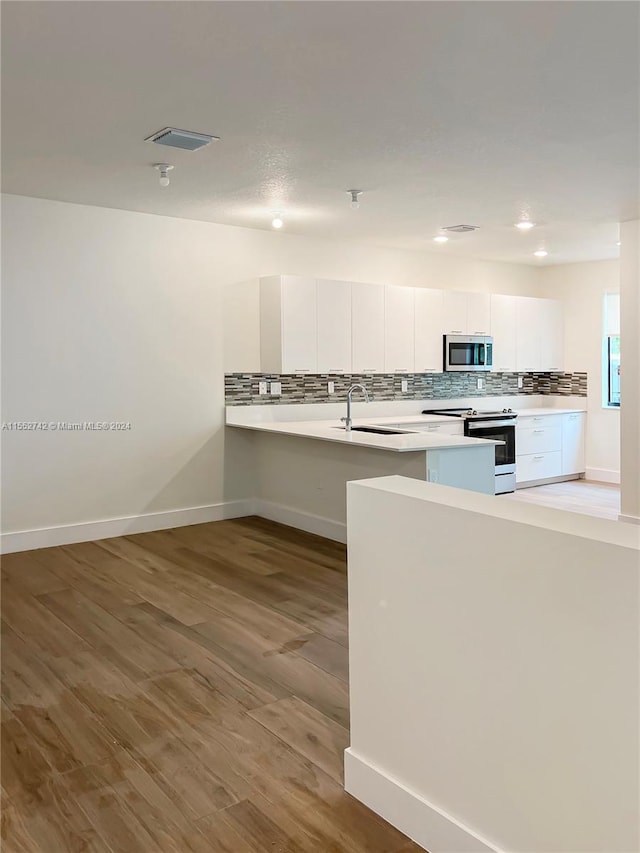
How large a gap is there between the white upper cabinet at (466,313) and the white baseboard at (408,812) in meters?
5.73

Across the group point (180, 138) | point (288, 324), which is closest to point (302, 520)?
point (288, 324)

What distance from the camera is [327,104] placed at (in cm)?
329

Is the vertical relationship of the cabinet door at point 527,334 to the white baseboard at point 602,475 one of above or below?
above

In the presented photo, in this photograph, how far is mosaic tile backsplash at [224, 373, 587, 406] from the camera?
21.1 ft

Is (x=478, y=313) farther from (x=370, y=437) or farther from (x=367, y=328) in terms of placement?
(x=370, y=437)

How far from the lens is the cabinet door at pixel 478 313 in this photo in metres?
7.75

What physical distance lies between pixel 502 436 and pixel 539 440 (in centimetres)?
72

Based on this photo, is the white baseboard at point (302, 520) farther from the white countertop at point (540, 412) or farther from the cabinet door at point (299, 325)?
the white countertop at point (540, 412)

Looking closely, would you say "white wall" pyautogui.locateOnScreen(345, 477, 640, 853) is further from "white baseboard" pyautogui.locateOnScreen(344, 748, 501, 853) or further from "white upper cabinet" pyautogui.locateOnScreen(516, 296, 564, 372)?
"white upper cabinet" pyautogui.locateOnScreen(516, 296, 564, 372)

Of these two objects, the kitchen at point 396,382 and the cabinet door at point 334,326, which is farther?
the cabinet door at point 334,326

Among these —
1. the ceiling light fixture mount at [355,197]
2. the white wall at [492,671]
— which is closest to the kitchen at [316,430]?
the white wall at [492,671]

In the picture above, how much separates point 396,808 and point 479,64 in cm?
267

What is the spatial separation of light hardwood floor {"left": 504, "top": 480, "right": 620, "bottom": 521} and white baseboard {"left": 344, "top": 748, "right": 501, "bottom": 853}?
15.2 ft

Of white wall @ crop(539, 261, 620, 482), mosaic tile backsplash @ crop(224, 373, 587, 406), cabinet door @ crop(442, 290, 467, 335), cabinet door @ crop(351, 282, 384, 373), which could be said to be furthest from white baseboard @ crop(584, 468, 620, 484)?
cabinet door @ crop(351, 282, 384, 373)
